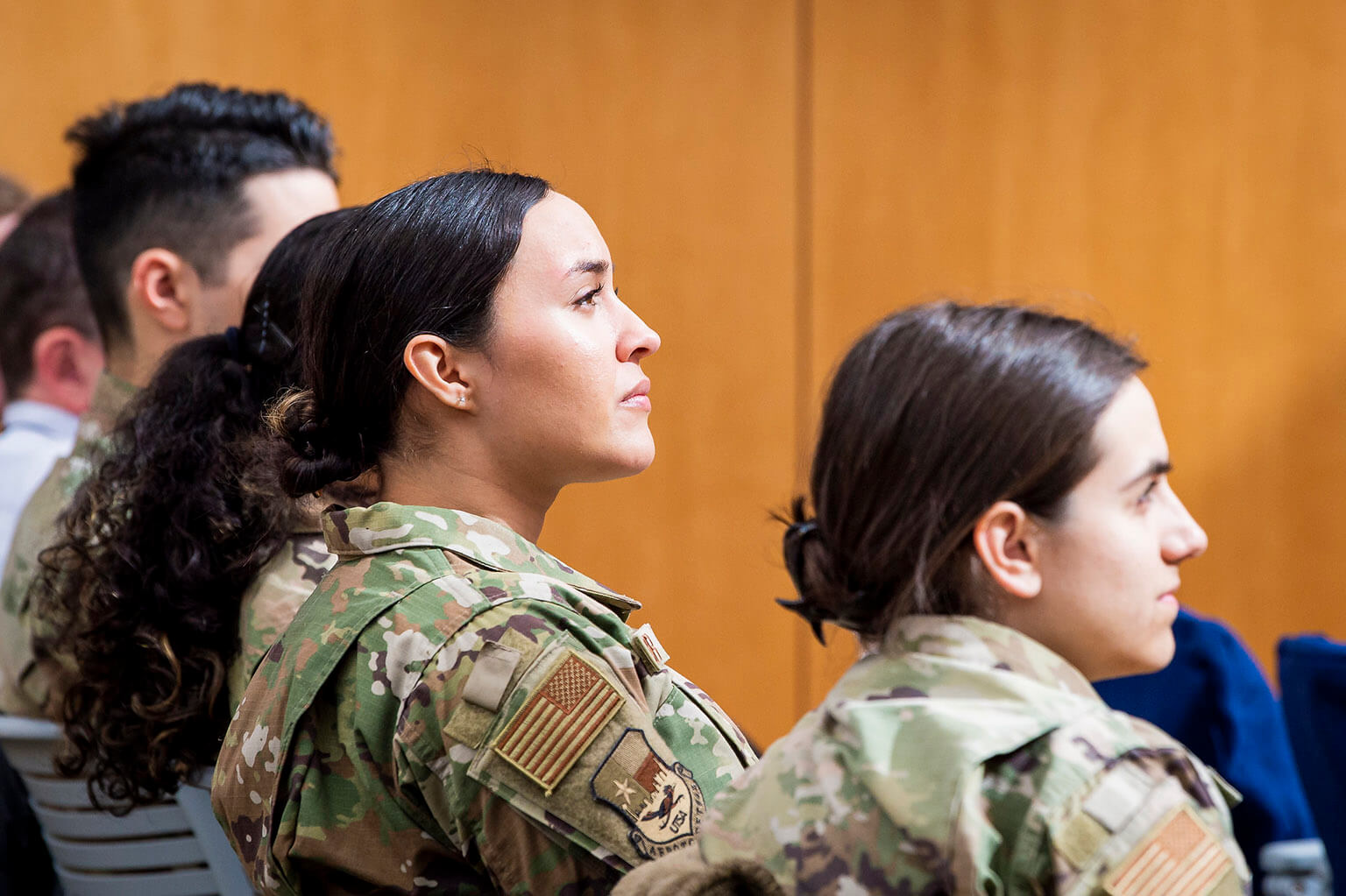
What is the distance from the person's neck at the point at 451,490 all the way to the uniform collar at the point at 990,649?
457 millimetres

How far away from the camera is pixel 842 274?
358 centimetres

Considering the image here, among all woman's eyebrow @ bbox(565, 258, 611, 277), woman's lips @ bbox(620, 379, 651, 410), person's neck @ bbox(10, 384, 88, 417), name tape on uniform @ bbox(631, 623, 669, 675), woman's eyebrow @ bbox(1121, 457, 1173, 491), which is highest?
woman's eyebrow @ bbox(565, 258, 611, 277)

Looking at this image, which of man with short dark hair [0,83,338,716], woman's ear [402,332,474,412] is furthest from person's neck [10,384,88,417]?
woman's ear [402,332,474,412]

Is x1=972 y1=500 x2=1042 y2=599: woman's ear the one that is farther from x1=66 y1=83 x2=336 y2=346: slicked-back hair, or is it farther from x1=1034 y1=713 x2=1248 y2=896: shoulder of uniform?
x1=66 y1=83 x2=336 y2=346: slicked-back hair

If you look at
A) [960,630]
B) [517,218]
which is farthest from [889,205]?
[960,630]

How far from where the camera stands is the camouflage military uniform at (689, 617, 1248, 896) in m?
0.81

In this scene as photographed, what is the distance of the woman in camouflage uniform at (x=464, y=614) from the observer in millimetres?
1043

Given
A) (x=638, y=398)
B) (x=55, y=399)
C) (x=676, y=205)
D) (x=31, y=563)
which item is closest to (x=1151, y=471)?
(x=638, y=398)

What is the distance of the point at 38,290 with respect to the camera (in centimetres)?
263

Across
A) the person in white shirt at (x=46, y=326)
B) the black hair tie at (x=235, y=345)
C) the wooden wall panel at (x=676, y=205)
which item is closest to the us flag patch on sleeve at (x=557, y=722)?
the black hair tie at (x=235, y=345)

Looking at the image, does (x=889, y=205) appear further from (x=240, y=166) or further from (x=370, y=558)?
(x=370, y=558)

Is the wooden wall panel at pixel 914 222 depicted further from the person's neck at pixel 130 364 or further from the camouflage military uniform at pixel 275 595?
the camouflage military uniform at pixel 275 595

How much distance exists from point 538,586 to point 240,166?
1159mm

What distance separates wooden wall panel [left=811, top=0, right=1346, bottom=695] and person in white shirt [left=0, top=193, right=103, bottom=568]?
5.83 feet
